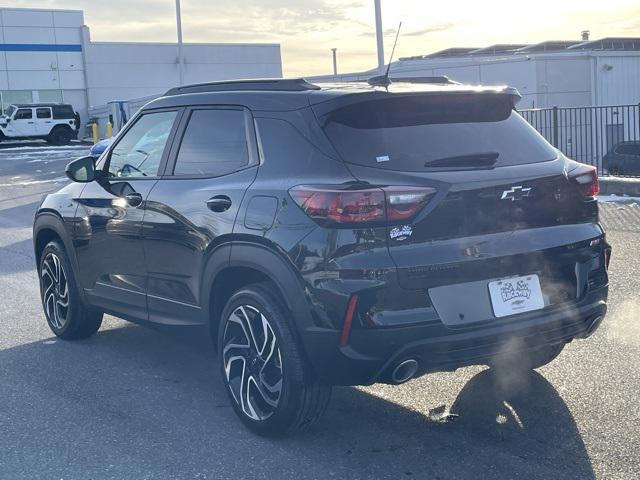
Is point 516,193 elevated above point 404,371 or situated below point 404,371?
above

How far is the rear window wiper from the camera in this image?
4.01 metres

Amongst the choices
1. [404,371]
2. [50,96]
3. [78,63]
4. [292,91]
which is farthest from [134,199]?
[78,63]

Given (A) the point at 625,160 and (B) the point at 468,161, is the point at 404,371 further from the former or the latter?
(A) the point at 625,160

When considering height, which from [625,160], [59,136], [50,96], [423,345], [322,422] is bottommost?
[322,422]

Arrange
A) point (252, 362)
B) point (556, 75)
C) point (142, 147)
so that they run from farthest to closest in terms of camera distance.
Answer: point (556, 75) → point (142, 147) → point (252, 362)

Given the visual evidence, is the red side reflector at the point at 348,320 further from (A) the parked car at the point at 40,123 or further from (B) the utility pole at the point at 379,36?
(A) the parked car at the point at 40,123

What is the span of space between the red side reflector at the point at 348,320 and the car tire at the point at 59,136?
1768 inches

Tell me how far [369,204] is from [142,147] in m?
2.13

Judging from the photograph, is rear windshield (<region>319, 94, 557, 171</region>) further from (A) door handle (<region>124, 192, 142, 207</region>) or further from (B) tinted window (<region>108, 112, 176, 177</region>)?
(A) door handle (<region>124, 192, 142, 207</region>)

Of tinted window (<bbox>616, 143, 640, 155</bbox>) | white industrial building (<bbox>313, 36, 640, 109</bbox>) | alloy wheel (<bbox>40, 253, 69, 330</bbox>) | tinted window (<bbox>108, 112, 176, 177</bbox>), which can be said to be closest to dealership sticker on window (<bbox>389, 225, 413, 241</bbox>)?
tinted window (<bbox>108, 112, 176, 177</bbox>)

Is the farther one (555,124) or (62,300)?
(555,124)

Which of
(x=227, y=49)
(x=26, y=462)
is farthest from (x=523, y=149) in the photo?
(x=227, y=49)

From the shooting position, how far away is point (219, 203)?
4453 mm

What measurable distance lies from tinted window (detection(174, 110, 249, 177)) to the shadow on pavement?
3.05 feet
